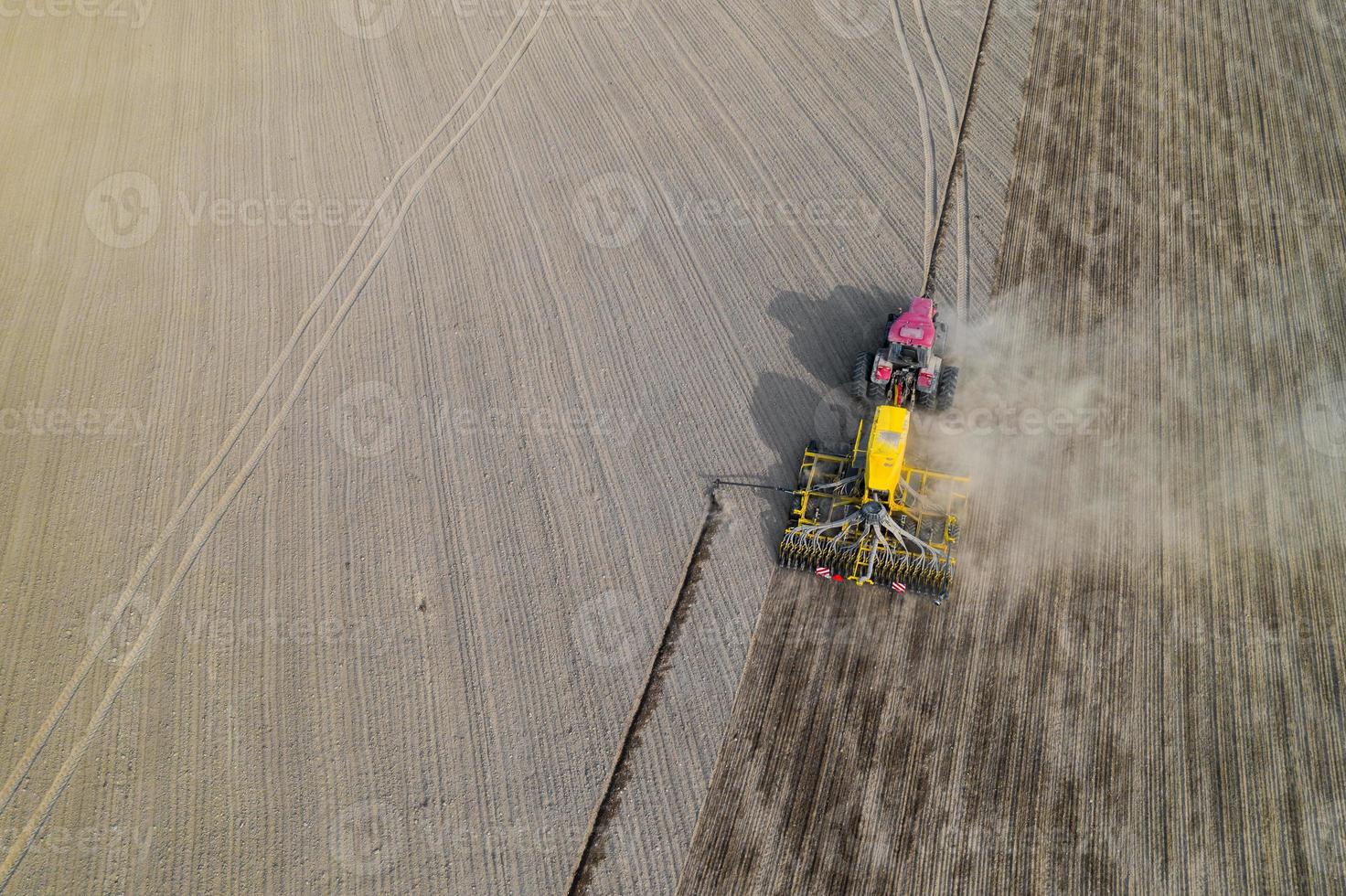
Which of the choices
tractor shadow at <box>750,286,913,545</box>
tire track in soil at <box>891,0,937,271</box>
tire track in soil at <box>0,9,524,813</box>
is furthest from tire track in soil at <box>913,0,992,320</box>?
tire track in soil at <box>0,9,524,813</box>

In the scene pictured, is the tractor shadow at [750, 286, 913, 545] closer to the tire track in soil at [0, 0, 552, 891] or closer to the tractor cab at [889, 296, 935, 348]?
the tractor cab at [889, 296, 935, 348]

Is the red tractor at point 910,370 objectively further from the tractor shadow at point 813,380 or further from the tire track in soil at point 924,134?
the tire track in soil at point 924,134

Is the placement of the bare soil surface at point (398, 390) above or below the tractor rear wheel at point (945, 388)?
below

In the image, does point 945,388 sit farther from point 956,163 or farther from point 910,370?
point 956,163

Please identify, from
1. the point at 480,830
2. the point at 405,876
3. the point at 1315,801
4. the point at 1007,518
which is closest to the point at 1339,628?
the point at 1315,801

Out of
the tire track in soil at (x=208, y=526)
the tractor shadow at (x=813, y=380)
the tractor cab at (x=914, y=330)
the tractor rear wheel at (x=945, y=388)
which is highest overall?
the tractor cab at (x=914, y=330)

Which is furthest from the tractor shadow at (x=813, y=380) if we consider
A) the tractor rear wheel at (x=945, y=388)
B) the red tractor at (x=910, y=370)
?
the tractor rear wheel at (x=945, y=388)

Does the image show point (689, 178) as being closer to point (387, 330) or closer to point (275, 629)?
point (387, 330)
